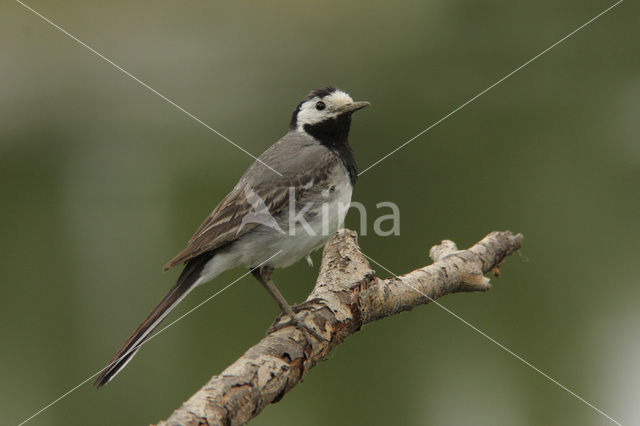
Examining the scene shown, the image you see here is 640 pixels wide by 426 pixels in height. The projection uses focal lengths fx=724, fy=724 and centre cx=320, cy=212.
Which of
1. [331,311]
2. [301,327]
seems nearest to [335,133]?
[331,311]

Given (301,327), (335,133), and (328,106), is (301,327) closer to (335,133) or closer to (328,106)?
(335,133)

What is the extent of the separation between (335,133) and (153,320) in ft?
5.04

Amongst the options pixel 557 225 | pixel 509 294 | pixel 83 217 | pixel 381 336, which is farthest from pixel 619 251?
pixel 83 217

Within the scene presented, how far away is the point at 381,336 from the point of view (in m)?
5.22

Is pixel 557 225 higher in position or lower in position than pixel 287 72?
lower

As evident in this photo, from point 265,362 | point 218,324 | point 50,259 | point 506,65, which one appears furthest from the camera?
point 506,65

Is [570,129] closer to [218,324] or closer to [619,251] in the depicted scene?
[619,251]

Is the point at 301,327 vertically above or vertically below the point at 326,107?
below

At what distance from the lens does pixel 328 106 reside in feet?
13.1

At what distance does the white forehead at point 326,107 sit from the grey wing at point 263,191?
10.8 inches

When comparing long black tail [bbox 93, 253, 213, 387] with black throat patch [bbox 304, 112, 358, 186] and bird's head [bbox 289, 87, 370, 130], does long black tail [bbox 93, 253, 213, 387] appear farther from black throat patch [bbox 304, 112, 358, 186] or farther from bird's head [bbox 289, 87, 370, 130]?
bird's head [bbox 289, 87, 370, 130]

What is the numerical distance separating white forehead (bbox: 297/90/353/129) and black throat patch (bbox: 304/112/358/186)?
0.10 ft

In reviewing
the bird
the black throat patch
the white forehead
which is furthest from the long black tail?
the white forehead

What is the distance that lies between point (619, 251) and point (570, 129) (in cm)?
117
